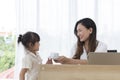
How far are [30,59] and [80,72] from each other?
52.8 inches

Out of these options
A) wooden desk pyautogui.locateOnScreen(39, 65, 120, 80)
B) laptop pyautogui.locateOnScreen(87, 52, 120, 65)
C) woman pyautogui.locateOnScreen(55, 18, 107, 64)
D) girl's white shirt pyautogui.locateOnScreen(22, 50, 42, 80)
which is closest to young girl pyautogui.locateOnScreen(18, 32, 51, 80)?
girl's white shirt pyautogui.locateOnScreen(22, 50, 42, 80)

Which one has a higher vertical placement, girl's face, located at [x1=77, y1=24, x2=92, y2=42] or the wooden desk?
girl's face, located at [x1=77, y1=24, x2=92, y2=42]

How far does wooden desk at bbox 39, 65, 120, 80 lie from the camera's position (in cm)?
89

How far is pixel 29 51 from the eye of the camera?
2.26 metres

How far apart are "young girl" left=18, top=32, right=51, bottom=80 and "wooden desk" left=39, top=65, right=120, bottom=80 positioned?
3.94 feet

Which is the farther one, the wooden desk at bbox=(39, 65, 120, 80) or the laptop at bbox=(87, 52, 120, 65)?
the laptop at bbox=(87, 52, 120, 65)

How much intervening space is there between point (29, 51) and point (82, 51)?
53 centimetres

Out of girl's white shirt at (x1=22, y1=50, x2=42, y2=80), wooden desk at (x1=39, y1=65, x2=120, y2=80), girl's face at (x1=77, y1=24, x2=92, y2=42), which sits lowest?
girl's white shirt at (x1=22, y1=50, x2=42, y2=80)

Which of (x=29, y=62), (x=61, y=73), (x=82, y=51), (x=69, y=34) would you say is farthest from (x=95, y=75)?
(x=69, y=34)

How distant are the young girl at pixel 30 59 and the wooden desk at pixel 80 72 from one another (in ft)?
3.94

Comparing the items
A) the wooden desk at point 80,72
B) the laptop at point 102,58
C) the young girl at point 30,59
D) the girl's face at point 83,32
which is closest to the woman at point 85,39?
the girl's face at point 83,32

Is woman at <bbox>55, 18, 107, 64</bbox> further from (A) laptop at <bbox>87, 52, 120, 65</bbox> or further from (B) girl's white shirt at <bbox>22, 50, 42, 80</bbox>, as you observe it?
(A) laptop at <bbox>87, 52, 120, 65</bbox>

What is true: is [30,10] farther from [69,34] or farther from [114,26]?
[114,26]

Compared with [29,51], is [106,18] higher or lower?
higher
